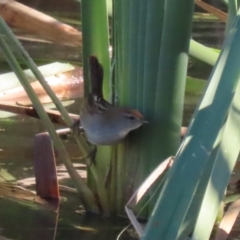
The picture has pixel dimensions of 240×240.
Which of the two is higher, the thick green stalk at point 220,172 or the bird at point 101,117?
the thick green stalk at point 220,172

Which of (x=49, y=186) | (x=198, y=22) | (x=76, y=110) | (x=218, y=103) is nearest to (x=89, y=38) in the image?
(x=49, y=186)

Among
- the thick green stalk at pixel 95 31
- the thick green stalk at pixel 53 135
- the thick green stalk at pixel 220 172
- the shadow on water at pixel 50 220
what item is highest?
the thick green stalk at pixel 220 172

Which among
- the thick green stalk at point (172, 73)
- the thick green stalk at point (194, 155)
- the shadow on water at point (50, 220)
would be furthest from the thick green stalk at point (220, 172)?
the shadow on water at point (50, 220)

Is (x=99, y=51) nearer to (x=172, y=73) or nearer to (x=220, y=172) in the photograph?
(x=172, y=73)

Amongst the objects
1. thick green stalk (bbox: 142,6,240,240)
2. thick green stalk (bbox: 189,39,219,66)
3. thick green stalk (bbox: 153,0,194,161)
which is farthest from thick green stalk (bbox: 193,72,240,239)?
thick green stalk (bbox: 189,39,219,66)

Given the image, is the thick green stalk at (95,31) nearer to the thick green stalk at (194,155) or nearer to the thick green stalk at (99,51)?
the thick green stalk at (99,51)

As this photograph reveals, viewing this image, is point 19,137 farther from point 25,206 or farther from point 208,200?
point 208,200
